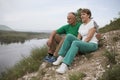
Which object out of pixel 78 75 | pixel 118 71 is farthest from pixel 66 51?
pixel 118 71

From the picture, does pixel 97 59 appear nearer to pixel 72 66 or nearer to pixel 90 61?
pixel 90 61

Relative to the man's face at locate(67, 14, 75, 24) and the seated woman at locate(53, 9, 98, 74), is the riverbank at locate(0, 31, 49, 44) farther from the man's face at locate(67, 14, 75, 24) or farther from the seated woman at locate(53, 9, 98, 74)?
the seated woman at locate(53, 9, 98, 74)

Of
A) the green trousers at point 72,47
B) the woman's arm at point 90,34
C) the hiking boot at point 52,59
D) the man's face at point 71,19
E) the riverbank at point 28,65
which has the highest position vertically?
the man's face at point 71,19

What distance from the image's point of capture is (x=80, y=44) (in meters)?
7.22

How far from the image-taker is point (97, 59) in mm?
7637

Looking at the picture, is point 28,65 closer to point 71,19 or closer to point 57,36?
point 57,36

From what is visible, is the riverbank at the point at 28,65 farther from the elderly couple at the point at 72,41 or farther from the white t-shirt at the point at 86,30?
the white t-shirt at the point at 86,30

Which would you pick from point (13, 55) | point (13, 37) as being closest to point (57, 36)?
point (13, 55)

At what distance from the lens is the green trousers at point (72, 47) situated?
7.11 metres

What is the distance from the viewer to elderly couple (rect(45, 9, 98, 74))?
7141 mm

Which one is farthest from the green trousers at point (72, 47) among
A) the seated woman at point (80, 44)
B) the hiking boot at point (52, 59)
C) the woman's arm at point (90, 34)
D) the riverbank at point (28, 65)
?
the riverbank at point (28, 65)

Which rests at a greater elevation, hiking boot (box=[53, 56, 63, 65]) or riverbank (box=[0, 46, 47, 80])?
hiking boot (box=[53, 56, 63, 65])

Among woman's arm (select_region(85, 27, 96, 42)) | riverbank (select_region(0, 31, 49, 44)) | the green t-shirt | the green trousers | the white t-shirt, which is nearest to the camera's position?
the green trousers

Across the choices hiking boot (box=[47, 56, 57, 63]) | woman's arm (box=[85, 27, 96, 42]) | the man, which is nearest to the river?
hiking boot (box=[47, 56, 57, 63])
